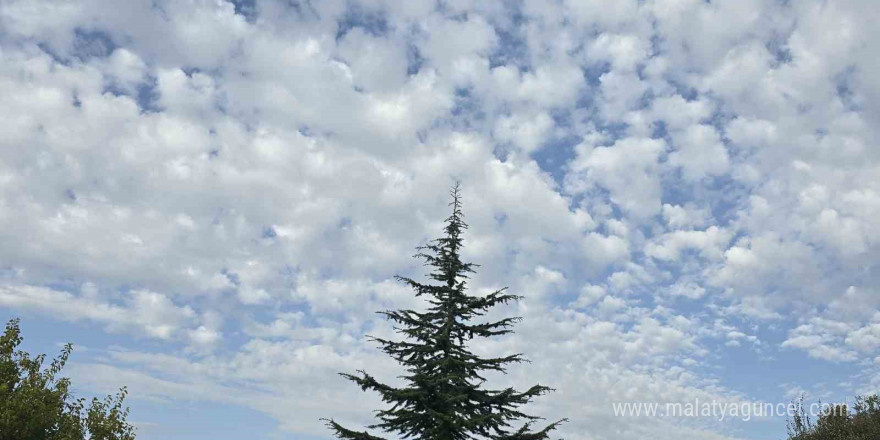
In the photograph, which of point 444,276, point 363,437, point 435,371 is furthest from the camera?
point 444,276

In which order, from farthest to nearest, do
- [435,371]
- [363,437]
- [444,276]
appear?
1. [444,276]
2. [435,371]
3. [363,437]

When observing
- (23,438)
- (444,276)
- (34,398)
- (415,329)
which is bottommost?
(23,438)

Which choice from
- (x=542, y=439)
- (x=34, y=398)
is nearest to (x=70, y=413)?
Answer: (x=34, y=398)

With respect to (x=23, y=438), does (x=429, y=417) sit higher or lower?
higher

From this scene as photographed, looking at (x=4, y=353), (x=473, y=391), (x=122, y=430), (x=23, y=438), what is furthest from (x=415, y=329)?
(x=4, y=353)

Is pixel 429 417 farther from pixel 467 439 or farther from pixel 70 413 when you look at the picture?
pixel 70 413

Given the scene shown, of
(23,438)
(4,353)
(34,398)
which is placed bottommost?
(23,438)

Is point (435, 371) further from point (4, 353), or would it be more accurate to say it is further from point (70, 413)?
point (4, 353)

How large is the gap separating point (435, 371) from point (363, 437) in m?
3.41

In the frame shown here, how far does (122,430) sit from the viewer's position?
997 inches

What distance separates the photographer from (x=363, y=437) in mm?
20859

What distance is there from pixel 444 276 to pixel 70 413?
16.2 m

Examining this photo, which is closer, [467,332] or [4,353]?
[467,332]

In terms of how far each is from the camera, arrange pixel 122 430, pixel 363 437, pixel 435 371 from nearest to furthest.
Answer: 1. pixel 363 437
2. pixel 435 371
3. pixel 122 430
